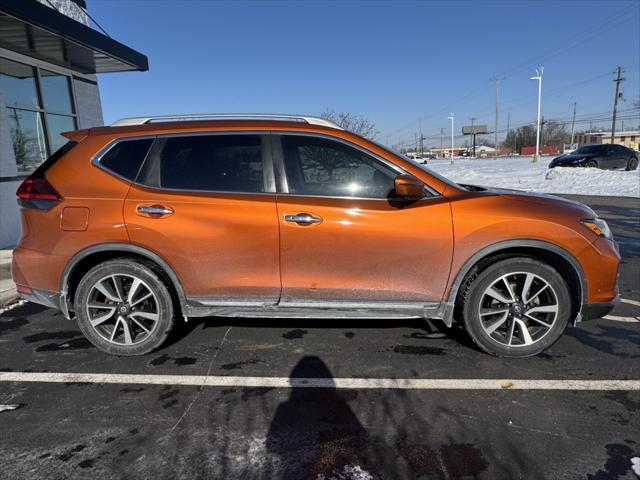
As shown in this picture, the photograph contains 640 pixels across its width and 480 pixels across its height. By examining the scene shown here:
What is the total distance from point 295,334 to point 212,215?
1396 millimetres

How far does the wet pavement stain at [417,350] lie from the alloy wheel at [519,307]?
440 millimetres

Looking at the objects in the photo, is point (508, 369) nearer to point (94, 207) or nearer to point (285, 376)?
point (285, 376)

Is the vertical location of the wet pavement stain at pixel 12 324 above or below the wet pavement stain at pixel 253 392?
above

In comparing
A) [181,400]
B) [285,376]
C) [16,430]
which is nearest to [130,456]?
[181,400]

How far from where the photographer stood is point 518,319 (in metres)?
3.36

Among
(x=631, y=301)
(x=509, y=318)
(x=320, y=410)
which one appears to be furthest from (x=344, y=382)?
(x=631, y=301)

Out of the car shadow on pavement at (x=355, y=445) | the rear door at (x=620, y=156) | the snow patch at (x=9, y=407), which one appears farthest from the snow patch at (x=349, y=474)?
A: the rear door at (x=620, y=156)

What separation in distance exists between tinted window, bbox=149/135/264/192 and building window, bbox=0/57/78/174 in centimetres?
624

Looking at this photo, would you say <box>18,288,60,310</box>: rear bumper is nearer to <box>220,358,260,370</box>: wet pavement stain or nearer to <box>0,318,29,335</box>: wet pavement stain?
<box>0,318,29,335</box>: wet pavement stain

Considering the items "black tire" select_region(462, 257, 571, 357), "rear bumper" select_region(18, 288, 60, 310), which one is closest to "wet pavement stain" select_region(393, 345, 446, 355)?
"black tire" select_region(462, 257, 571, 357)

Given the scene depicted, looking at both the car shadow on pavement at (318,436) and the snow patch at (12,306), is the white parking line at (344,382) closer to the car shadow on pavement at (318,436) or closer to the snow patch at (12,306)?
the car shadow on pavement at (318,436)

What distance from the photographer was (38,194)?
3424mm

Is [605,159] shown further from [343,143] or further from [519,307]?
[343,143]

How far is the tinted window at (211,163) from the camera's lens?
3393mm
